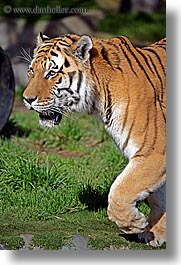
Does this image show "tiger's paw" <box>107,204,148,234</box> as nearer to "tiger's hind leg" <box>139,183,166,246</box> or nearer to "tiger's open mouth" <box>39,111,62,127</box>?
"tiger's hind leg" <box>139,183,166,246</box>

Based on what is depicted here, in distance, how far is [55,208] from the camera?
3268mm

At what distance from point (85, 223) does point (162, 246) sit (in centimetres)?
26

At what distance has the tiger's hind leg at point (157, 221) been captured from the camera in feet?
10.6

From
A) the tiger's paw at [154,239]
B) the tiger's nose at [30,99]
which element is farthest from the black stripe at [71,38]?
the tiger's paw at [154,239]

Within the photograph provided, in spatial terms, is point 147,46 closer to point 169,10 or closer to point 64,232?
point 169,10

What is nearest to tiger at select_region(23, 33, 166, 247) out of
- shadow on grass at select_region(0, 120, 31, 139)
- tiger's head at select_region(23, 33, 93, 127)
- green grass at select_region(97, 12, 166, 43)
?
tiger's head at select_region(23, 33, 93, 127)

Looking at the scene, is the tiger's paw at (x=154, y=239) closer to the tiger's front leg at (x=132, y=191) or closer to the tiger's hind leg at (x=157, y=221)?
the tiger's hind leg at (x=157, y=221)

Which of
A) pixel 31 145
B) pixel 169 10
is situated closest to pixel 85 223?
pixel 31 145

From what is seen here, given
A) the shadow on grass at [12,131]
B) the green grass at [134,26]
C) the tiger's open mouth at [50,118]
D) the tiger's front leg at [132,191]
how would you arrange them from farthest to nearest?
the shadow on grass at [12,131] < the green grass at [134,26] < the tiger's open mouth at [50,118] < the tiger's front leg at [132,191]

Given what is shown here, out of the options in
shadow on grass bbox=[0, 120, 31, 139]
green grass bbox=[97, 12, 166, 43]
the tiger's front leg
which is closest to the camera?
the tiger's front leg

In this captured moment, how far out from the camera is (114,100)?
3.13 metres

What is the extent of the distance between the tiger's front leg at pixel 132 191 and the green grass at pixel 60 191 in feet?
Result: 0.27

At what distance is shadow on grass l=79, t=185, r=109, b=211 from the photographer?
3241 millimetres

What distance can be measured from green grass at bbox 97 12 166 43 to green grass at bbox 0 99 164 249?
335 millimetres
